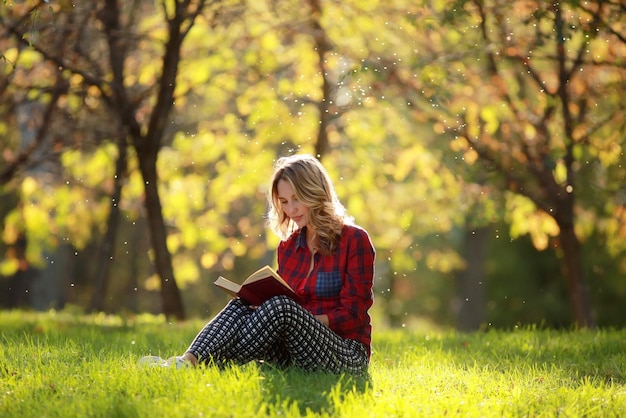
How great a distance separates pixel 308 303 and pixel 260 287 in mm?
468

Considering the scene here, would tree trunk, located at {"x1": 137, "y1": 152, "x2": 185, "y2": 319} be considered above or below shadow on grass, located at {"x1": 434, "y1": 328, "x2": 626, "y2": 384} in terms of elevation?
above

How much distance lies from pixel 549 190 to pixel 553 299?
13635 millimetres

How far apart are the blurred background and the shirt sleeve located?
250 centimetres

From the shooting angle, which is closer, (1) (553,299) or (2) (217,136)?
(2) (217,136)

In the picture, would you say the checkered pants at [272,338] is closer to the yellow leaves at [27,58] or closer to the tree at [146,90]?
the tree at [146,90]

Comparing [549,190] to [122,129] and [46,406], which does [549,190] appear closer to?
[122,129]

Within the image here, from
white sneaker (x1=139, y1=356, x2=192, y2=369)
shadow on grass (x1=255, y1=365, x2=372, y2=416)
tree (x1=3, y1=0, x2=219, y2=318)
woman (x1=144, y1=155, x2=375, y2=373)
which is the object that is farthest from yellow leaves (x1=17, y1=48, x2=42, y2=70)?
shadow on grass (x1=255, y1=365, x2=372, y2=416)

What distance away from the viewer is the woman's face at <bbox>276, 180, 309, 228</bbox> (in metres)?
4.85

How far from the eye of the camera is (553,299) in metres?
22.0

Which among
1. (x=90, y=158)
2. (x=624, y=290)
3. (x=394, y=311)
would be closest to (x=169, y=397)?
(x=90, y=158)

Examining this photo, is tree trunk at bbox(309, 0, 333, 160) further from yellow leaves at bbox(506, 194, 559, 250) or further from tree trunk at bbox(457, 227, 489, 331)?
tree trunk at bbox(457, 227, 489, 331)

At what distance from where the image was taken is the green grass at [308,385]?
12.8ft

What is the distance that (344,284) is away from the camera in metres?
4.73

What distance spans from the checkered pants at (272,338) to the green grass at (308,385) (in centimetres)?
11
